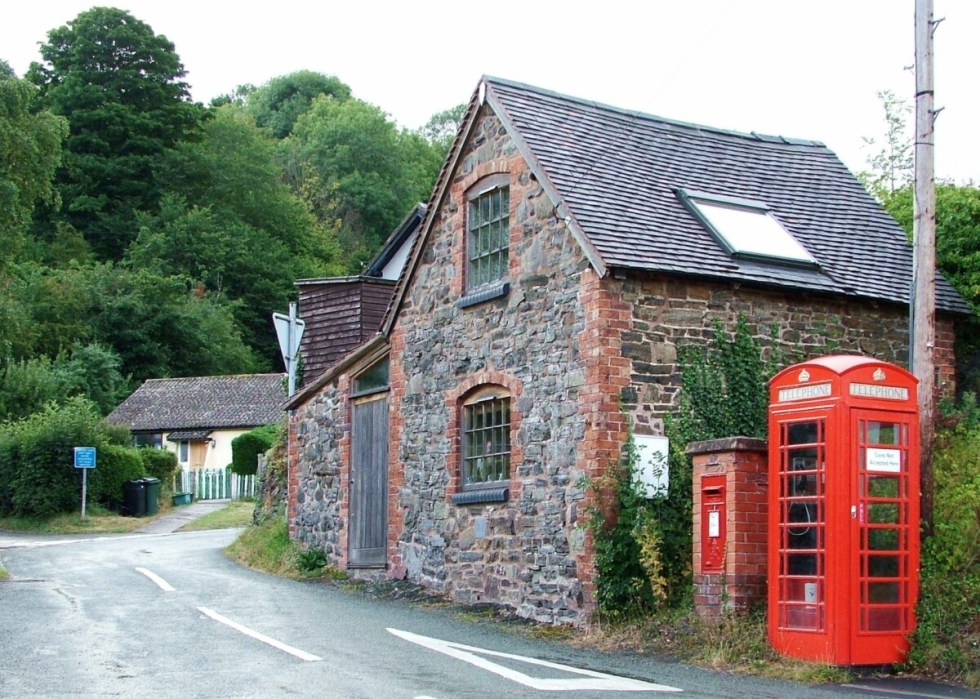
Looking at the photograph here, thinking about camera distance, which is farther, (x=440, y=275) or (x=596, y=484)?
(x=440, y=275)

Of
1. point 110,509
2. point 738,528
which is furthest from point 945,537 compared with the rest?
point 110,509

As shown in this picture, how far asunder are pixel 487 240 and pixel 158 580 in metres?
7.44

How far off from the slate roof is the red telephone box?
39774 millimetres

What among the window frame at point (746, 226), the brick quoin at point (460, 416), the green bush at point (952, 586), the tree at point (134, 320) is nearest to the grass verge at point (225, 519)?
the tree at point (134, 320)

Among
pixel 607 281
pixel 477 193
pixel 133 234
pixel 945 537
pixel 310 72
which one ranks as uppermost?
pixel 310 72

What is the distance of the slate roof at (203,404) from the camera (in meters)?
50.8

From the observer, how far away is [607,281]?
49.2 feet

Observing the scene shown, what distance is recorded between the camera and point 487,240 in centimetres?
1778

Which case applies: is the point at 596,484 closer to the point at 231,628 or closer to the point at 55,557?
the point at 231,628

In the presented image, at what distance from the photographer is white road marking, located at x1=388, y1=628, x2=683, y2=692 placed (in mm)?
10242

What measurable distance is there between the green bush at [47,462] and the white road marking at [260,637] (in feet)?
69.2

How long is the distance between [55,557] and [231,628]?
1200 centimetres

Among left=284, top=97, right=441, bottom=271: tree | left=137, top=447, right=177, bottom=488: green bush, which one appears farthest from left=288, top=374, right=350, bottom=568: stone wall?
left=284, top=97, right=441, bottom=271: tree

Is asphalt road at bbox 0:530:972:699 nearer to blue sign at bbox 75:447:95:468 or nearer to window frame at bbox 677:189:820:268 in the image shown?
window frame at bbox 677:189:820:268
